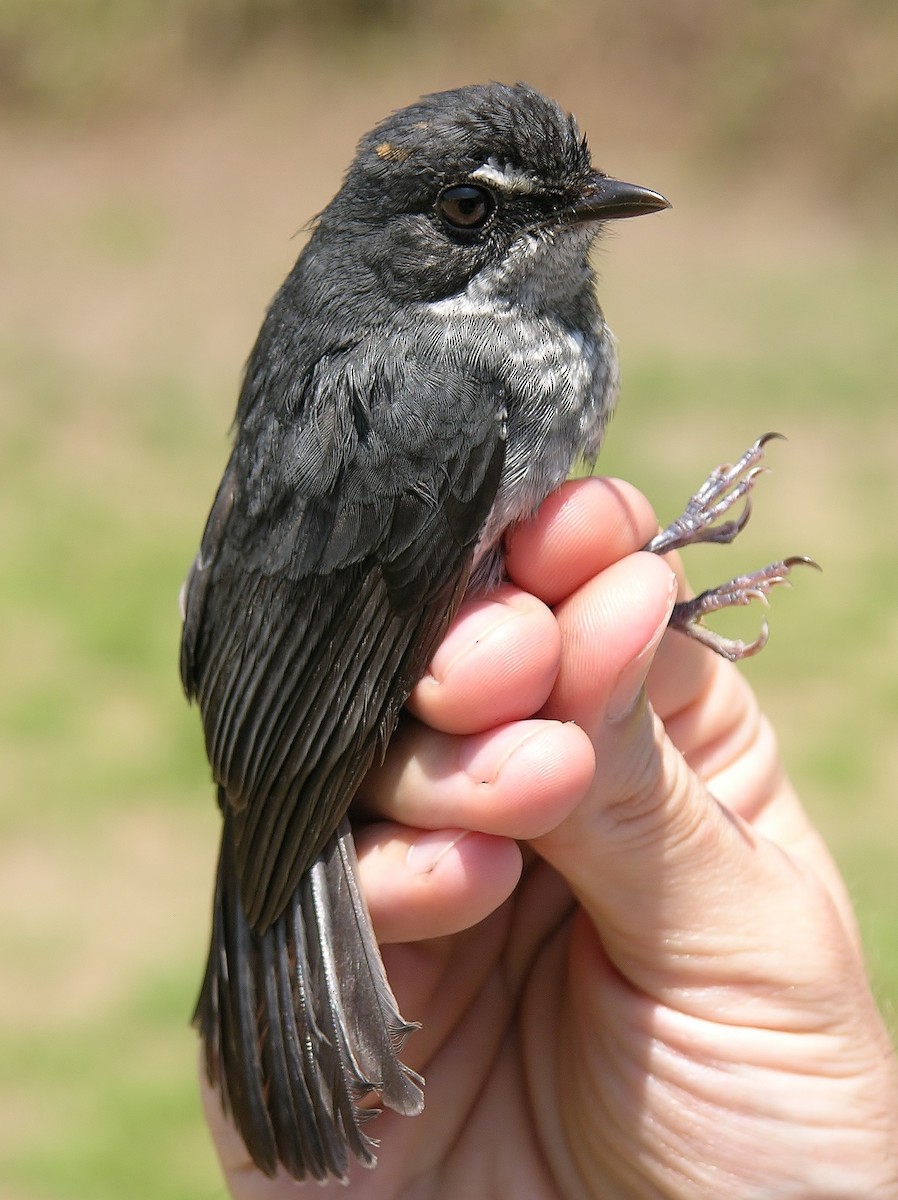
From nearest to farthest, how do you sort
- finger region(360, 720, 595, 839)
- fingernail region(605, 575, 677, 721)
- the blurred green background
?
finger region(360, 720, 595, 839)
fingernail region(605, 575, 677, 721)
the blurred green background

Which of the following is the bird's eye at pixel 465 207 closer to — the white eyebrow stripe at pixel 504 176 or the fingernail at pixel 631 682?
the white eyebrow stripe at pixel 504 176

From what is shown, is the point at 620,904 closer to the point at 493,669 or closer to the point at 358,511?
the point at 493,669

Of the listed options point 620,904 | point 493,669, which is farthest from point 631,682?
point 620,904

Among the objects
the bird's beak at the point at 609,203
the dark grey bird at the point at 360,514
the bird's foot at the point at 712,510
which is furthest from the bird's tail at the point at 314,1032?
the bird's beak at the point at 609,203

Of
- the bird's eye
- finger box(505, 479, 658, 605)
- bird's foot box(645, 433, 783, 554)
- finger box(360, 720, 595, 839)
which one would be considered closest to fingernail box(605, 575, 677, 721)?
finger box(360, 720, 595, 839)

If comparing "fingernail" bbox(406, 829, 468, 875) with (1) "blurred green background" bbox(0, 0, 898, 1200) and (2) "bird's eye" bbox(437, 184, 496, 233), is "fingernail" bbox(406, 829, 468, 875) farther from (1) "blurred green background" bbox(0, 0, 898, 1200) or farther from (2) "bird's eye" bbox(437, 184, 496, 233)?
(2) "bird's eye" bbox(437, 184, 496, 233)

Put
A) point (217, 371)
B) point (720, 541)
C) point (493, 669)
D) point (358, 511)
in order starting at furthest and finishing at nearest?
1. point (217, 371)
2. point (720, 541)
3. point (358, 511)
4. point (493, 669)
